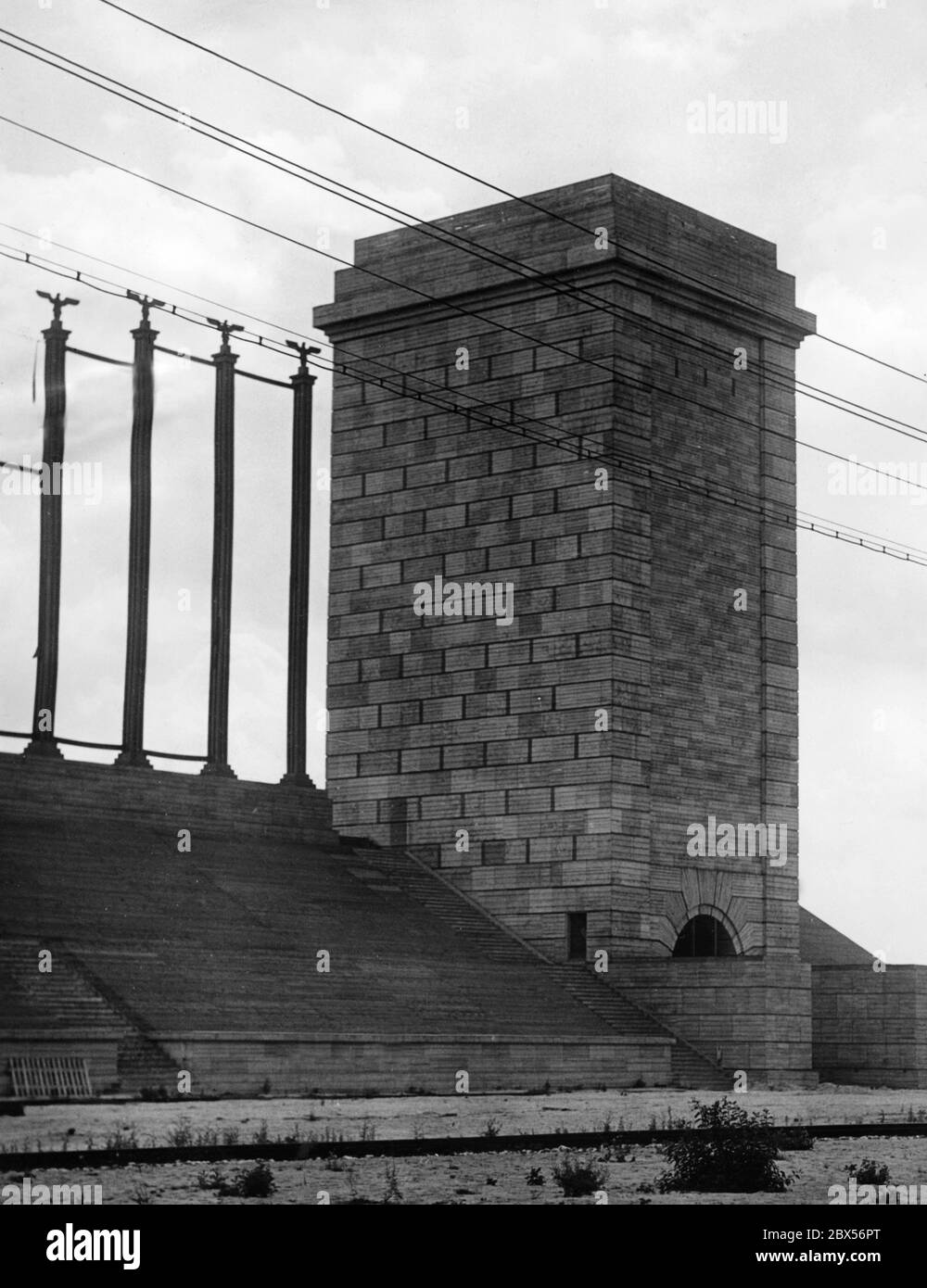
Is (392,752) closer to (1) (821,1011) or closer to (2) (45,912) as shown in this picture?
(1) (821,1011)

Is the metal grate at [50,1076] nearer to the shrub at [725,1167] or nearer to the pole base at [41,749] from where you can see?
the shrub at [725,1167]

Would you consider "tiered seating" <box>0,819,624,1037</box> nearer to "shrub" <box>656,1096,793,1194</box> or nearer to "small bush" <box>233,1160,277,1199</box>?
"shrub" <box>656,1096,793,1194</box>

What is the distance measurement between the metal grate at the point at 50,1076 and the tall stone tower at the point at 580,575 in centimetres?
1850

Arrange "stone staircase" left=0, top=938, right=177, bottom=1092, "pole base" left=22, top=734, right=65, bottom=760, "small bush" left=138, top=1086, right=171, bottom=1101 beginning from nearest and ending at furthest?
"small bush" left=138, top=1086, right=171, bottom=1101 < "stone staircase" left=0, top=938, right=177, bottom=1092 < "pole base" left=22, top=734, right=65, bottom=760

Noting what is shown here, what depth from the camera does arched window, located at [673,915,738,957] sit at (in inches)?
1873

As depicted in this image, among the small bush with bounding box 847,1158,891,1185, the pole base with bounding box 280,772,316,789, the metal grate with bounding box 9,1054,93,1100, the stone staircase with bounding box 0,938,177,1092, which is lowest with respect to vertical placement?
the small bush with bounding box 847,1158,891,1185

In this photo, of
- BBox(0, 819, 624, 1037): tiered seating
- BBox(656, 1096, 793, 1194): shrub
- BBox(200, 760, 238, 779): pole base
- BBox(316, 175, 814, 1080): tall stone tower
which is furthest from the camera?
BBox(316, 175, 814, 1080): tall stone tower

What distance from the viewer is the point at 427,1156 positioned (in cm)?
2194

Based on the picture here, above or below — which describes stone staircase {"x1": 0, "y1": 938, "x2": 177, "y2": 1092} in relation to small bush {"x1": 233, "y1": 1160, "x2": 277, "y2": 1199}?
above

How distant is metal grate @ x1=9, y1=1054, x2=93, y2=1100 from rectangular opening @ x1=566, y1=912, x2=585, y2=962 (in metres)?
19.2

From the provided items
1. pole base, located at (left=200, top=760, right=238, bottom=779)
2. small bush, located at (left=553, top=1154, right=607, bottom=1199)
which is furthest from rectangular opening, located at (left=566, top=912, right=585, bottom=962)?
small bush, located at (left=553, top=1154, right=607, bottom=1199)

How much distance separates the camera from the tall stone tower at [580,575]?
46.6 meters

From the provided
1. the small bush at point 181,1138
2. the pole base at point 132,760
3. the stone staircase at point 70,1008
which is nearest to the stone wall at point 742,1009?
the pole base at point 132,760
